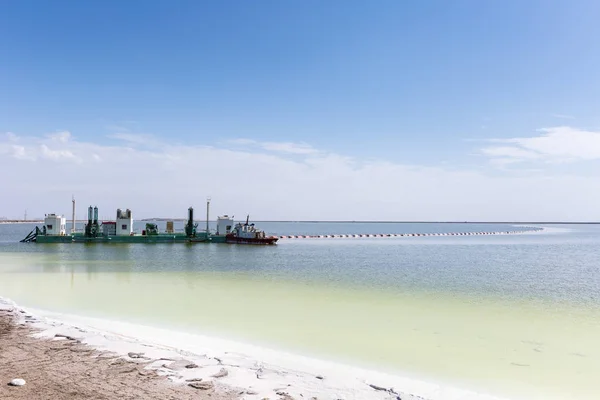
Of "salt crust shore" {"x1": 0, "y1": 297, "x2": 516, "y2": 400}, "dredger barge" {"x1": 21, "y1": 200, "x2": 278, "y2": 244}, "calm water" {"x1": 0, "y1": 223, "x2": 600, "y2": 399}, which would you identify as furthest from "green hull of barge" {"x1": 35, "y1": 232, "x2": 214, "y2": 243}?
"salt crust shore" {"x1": 0, "y1": 297, "x2": 516, "y2": 400}

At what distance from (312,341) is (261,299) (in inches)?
251

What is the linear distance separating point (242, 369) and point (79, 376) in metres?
2.61

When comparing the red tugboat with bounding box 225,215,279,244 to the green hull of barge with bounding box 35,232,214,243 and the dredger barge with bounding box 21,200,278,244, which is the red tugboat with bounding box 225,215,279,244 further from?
the green hull of barge with bounding box 35,232,214,243

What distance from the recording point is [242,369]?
313 inches

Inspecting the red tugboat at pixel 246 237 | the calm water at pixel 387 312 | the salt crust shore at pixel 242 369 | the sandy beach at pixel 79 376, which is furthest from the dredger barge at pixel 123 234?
the sandy beach at pixel 79 376

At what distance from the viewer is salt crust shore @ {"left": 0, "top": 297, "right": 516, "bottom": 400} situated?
6965 millimetres

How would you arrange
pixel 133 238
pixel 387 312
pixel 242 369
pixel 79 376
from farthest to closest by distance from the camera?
pixel 133 238
pixel 387 312
pixel 242 369
pixel 79 376

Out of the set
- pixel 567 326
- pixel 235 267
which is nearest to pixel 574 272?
pixel 567 326

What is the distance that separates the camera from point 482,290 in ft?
68.0

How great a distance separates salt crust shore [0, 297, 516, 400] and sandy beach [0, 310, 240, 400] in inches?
5.6

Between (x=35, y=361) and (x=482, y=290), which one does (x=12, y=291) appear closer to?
(x=35, y=361)

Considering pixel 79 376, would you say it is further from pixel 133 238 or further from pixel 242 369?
pixel 133 238

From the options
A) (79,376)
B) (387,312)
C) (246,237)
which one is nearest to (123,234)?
(246,237)

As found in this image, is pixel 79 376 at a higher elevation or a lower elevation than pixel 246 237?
lower
